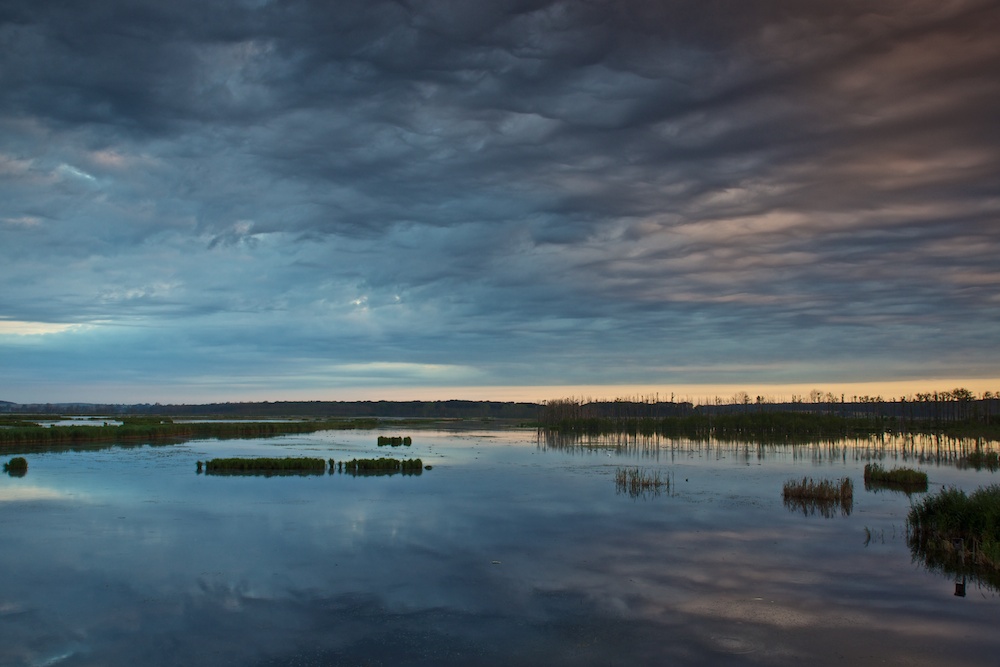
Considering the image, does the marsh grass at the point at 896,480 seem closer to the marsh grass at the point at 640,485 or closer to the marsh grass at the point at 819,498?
the marsh grass at the point at 819,498

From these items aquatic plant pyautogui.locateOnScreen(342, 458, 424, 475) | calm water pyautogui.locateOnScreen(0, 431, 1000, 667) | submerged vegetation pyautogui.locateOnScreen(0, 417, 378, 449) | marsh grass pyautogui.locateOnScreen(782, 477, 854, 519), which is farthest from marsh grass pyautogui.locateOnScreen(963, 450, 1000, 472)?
submerged vegetation pyautogui.locateOnScreen(0, 417, 378, 449)

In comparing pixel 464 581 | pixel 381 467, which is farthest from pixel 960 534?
pixel 381 467

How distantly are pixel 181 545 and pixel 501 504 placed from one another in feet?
34.9

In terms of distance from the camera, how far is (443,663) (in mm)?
9719

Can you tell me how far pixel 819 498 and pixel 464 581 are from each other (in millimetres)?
16377

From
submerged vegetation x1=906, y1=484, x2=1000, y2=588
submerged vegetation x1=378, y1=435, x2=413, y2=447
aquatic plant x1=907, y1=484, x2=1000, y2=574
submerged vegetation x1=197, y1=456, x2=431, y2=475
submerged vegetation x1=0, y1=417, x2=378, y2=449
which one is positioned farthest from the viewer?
submerged vegetation x1=378, y1=435, x2=413, y2=447

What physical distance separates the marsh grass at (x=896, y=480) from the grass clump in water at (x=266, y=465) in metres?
24.9

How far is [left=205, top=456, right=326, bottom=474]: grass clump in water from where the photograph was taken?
34125mm

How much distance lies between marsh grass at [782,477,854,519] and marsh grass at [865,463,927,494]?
4.41 meters

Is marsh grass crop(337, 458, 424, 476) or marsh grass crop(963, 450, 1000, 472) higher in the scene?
marsh grass crop(963, 450, 1000, 472)

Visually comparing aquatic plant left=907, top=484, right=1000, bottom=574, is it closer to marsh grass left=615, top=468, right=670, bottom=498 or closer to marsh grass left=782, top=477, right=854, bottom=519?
marsh grass left=782, top=477, right=854, bottom=519

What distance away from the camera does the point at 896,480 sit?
100 feet

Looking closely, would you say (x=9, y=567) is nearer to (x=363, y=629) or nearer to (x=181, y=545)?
(x=181, y=545)

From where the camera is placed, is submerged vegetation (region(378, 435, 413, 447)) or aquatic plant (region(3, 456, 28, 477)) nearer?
aquatic plant (region(3, 456, 28, 477))
